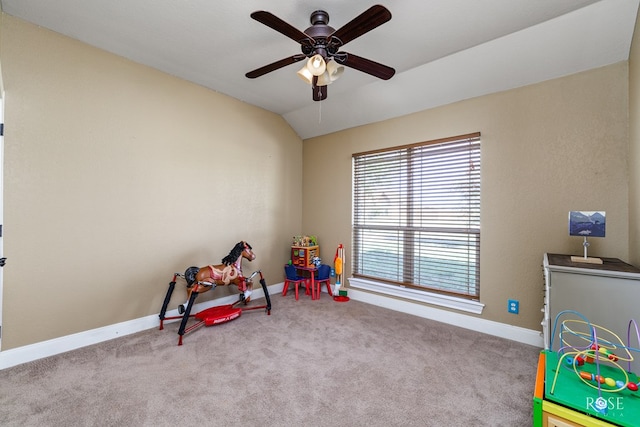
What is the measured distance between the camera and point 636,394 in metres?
1.14

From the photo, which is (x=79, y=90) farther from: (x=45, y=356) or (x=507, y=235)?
(x=507, y=235)

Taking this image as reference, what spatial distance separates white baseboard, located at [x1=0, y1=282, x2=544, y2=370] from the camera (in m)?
2.21

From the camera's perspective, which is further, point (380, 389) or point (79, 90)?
point (79, 90)

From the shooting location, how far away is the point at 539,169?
2553 millimetres

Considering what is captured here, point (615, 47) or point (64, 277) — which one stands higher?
point (615, 47)

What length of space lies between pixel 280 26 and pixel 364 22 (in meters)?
0.51

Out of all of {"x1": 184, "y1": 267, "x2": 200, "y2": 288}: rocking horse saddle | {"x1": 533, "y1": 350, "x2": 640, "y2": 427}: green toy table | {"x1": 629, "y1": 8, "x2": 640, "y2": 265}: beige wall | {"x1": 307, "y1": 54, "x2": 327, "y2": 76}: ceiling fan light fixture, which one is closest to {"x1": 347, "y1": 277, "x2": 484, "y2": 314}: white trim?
{"x1": 629, "y1": 8, "x2": 640, "y2": 265}: beige wall

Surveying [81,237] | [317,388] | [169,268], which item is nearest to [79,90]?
[81,237]

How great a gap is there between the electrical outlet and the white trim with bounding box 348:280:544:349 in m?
0.15

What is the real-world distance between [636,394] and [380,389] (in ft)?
4.21

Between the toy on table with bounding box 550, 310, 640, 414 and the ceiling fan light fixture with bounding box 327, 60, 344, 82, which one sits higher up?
the ceiling fan light fixture with bounding box 327, 60, 344, 82

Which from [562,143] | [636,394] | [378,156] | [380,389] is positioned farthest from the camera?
[378,156]

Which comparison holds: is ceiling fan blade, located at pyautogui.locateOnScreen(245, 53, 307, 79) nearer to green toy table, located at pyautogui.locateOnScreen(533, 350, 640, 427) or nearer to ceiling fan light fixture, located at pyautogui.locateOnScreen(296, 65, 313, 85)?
ceiling fan light fixture, located at pyautogui.locateOnScreen(296, 65, 313, 85)

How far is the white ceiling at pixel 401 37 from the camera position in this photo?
79.2 inches
